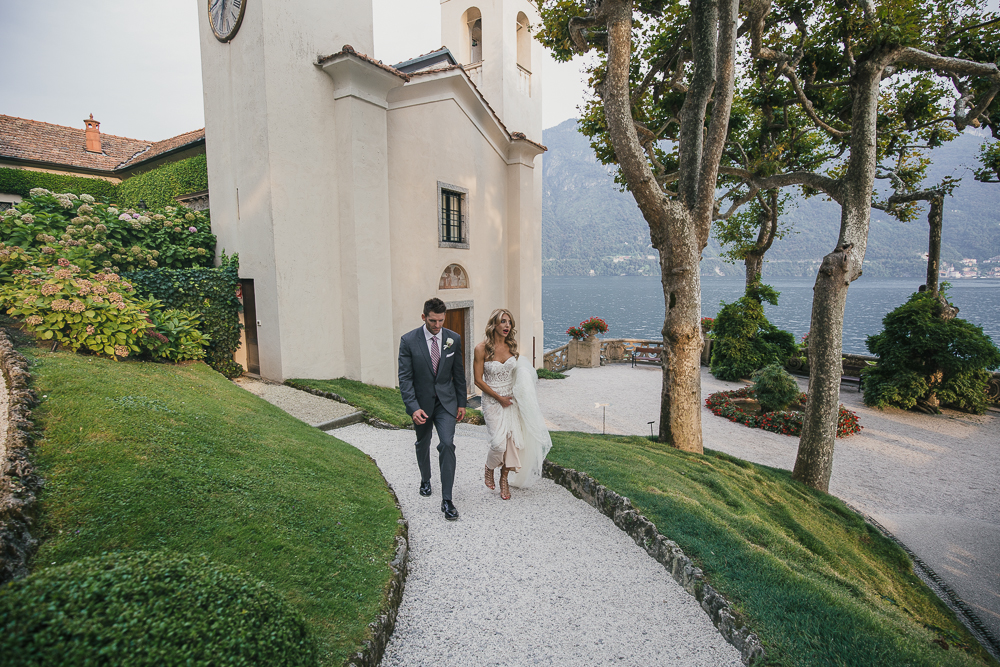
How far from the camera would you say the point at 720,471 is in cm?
786

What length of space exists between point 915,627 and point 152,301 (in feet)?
37.7

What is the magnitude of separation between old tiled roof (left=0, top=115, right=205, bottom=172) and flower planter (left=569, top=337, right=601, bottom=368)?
720 inches

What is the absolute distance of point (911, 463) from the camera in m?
11.6

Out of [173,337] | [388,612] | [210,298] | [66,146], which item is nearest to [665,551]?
A: [388,612]

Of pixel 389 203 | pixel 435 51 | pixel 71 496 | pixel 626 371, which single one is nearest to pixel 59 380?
pixel 71 496

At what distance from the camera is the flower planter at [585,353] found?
77.9 feet

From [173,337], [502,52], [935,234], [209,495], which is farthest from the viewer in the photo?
[502,52]

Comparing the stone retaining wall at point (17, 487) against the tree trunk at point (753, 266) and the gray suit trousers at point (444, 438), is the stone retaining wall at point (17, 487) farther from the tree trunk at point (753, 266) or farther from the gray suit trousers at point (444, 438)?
the tree trunk at point (753, 266)

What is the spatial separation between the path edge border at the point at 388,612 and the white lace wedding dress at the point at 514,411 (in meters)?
1.39

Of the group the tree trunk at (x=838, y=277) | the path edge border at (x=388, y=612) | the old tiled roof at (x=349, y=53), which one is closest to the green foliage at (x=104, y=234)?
the old tiled roof at (x=349, y=53)

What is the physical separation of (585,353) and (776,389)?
33.4 ft

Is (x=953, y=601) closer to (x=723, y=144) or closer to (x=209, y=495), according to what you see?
(x=723, y=144)

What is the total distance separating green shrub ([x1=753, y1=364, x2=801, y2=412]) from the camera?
14680 millimetres

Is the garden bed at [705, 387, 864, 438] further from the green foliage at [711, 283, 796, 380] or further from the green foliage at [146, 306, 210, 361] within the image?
the green foliage at [146, 306, 210, 361]
